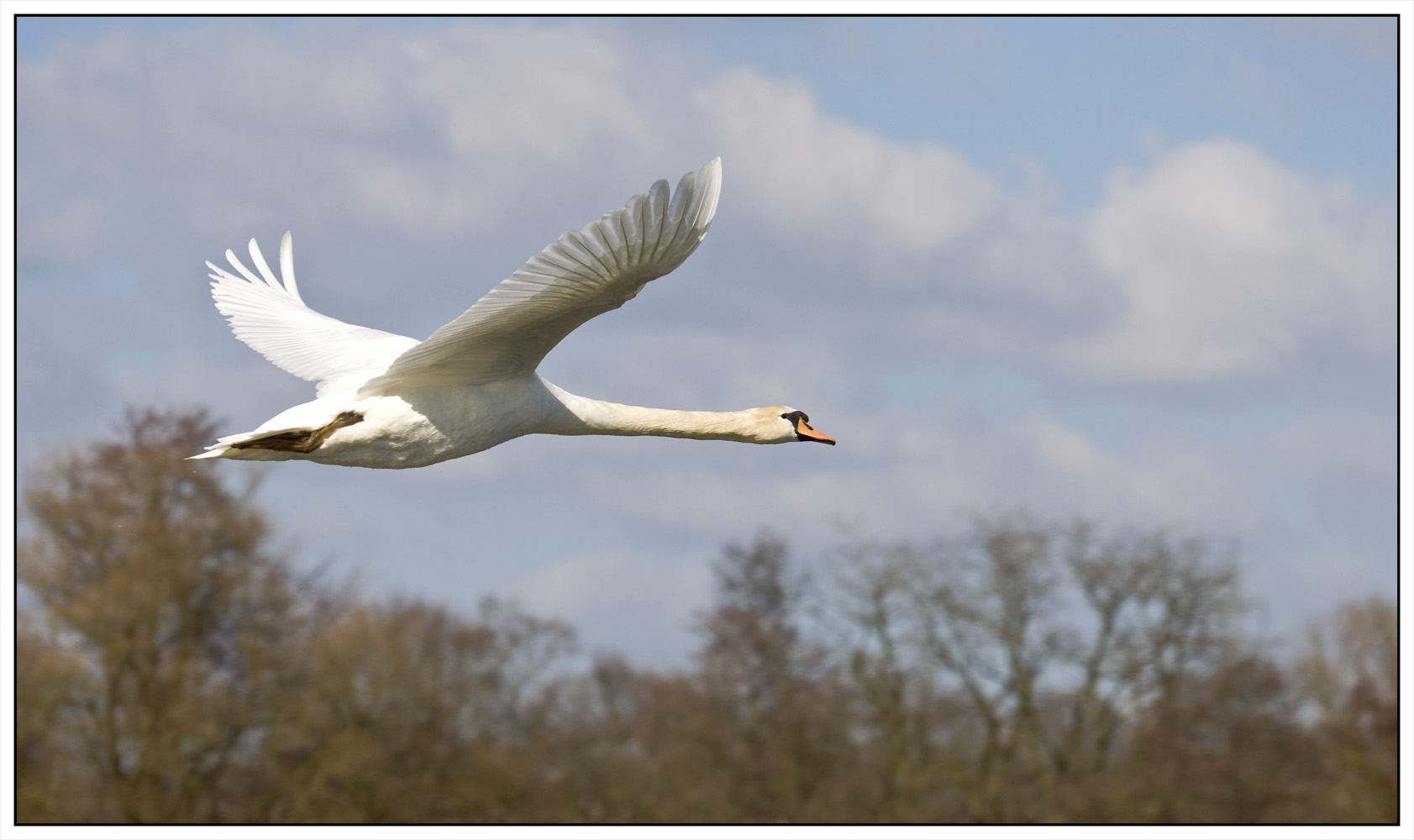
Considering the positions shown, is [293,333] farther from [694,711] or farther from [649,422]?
[694,711]

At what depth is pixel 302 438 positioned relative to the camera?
1088 centimetres

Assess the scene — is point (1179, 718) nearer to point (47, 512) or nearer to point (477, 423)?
point (47, 512)

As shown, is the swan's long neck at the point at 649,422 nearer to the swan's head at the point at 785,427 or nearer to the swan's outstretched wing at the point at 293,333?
the swan's head at the point at 785,427

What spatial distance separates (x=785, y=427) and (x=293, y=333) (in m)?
4.21

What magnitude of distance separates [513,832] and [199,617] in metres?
10.2

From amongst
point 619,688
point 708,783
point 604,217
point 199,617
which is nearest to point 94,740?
point 199,617

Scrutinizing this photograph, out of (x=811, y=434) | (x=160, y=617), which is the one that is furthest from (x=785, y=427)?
(x=160, y=617)

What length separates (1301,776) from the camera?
46.4 meters

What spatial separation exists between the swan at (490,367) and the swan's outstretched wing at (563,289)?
0.01 meters

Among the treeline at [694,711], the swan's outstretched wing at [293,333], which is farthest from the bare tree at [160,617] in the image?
the swan's outstretched wing at [293,333]

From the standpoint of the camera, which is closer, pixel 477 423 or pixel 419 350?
pixel 419 350

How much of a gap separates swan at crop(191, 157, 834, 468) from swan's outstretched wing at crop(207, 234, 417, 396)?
0.06 ft

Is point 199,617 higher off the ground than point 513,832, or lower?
higher

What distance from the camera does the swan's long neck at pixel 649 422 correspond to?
1199cm
